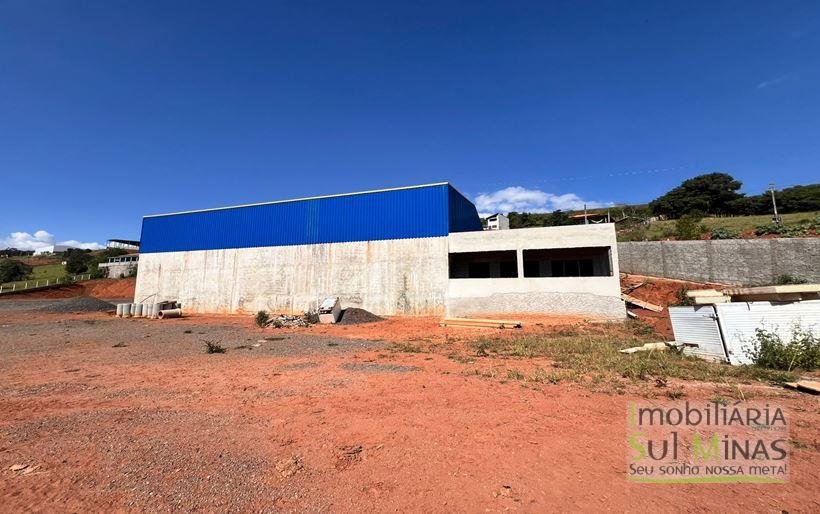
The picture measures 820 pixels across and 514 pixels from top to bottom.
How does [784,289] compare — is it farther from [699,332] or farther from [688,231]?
[688,231]

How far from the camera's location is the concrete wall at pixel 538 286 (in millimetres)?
19250

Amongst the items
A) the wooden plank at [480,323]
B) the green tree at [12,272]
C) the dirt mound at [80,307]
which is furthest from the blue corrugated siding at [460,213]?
the green tree at [12,272]

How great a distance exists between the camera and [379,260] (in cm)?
2436

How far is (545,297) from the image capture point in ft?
65.8

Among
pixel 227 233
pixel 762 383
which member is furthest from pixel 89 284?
pixel 762 383

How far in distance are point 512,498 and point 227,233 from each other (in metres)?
30.9

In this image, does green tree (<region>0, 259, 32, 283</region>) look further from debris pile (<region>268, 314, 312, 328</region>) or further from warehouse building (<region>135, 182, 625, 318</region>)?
debris pile (<region>268, 314, 312, 328</region>)

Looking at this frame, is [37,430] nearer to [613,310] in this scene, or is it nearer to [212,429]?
[212,429]

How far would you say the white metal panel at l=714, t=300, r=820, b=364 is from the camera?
813 cm

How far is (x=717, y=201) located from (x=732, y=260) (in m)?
45.1

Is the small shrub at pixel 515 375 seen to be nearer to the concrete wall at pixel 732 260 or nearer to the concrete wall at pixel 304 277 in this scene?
the concrete wall at pixel 304 277

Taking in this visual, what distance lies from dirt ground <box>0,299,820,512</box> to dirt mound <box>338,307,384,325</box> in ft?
39.8

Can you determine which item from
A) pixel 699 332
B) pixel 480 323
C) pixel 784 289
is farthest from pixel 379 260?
pixel 784 289

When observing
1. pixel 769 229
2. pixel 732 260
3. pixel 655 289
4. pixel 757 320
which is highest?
pixel 769 229
